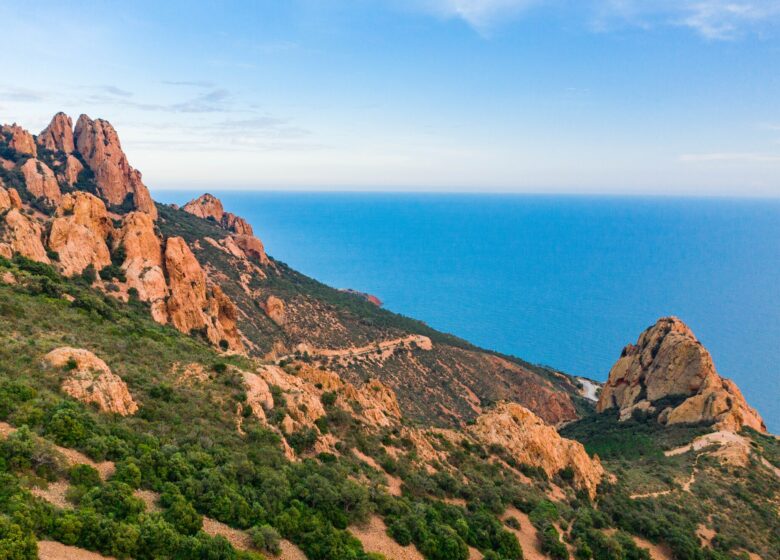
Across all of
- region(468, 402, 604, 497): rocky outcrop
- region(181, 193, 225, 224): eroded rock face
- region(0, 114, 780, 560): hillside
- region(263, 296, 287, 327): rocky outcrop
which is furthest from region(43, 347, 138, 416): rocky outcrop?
region(181, 193, 225, 224): eroded rock face

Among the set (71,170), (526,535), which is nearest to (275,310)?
(71,170)

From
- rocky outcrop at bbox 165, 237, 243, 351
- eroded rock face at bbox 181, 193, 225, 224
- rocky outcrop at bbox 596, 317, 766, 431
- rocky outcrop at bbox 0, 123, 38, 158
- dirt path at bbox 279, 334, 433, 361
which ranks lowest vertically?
dirt path at bbox 279, 334, 433, 361

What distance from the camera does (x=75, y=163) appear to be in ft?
276

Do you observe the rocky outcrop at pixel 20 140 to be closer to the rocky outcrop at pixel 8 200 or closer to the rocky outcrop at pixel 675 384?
the rocky outcrop at pixel 8 200

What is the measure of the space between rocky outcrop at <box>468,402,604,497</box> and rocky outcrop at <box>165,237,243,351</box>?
1163 inches

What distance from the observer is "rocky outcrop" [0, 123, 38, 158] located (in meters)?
80.5

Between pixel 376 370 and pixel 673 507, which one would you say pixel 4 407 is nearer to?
pixel 673 507

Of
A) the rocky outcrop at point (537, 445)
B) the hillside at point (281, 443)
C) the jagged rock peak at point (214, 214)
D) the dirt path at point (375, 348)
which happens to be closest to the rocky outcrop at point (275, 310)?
the hillside at point (281, 443)

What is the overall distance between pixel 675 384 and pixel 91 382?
64.6m

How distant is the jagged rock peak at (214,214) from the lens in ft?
362

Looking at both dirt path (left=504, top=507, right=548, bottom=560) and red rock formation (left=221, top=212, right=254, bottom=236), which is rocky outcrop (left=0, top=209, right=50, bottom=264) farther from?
red rock formation (left=221, top=212, right=254, bottom=236)

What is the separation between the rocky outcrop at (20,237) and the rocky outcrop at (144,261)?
769cm

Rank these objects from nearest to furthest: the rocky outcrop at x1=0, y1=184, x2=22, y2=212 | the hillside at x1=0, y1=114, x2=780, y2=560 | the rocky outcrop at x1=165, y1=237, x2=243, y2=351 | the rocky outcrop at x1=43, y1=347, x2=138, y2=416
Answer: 1. the hillside at x1=0, y1=114, x2=780, y2=560
2. the rocky outcrop at x1=43, y1=347, x2=138, y2=416
3. the rocky outcrop at x1=0, y1=184, x2=22, y2=212
4. the rocky outcrop at x1=165, y1=237, x2=243, y2=351

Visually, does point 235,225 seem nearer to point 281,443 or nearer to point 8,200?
point 8,200
